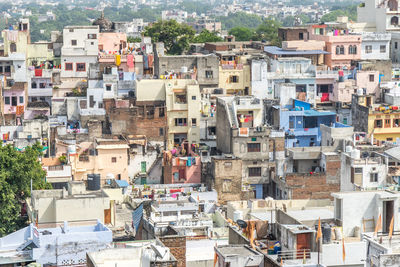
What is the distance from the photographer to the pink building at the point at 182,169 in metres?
54.3

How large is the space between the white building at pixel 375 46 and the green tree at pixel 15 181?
3138 cm

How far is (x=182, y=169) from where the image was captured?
179ft

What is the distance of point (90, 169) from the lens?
53.9 metres

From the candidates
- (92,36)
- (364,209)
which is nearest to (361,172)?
(364,209)

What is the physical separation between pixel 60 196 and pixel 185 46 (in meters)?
42.8

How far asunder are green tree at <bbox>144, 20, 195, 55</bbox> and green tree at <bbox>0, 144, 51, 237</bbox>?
3537 centimetres

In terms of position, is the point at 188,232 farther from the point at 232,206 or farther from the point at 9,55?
the point at 9,55

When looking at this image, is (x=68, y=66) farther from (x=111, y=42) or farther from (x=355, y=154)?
(x=355, y=154)

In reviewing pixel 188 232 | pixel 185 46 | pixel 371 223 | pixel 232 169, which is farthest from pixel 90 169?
pixel 185 46

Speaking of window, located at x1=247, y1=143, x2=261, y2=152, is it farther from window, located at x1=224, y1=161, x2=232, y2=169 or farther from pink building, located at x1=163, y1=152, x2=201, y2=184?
pink building, located at x1=163, y1=152, x2=201, y2=184

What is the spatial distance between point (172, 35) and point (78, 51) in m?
14.5

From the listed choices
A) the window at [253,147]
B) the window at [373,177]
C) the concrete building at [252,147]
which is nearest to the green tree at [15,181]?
the concrete building at [252,147]

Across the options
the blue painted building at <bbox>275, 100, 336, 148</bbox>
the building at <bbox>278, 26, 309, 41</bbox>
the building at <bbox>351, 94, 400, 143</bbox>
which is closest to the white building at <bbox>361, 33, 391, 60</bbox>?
the building at <bbox>278, 26, 309, 41</bbox>

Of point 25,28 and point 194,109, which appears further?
point 25,28
